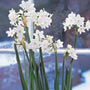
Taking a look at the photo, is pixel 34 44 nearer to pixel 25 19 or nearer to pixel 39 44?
pixel 39 44

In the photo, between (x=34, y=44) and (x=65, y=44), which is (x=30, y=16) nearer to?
(x=34, y=44)

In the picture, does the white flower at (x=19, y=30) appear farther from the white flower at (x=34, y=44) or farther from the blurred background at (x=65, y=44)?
the blurred background at (x=65, y=44)

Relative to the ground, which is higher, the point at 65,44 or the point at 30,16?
the point at 30,16

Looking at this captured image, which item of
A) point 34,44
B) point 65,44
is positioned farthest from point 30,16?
point 65,44

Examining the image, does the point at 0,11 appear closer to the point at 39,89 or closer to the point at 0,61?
the point at 0,61

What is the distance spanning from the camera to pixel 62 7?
192cm

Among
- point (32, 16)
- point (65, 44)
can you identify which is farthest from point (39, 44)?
point (65, 44)

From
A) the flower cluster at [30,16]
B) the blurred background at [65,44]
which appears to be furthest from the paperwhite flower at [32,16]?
the blurred background at [65,44]

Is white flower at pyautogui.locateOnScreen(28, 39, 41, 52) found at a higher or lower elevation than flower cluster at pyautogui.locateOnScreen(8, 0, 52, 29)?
lower

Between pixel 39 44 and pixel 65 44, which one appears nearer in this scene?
pixel 39 44

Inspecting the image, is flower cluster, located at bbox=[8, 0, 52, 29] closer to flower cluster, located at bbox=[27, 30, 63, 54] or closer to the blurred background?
flower cluster, located at bbox=[27, 30, 63, 54]

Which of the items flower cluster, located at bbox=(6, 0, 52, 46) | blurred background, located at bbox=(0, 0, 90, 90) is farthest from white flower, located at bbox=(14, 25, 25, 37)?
blurred background, located at bbox=(0, 0, 90, 90)

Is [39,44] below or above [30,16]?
below

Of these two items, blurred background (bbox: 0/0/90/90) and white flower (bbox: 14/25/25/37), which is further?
blurred background (bbox: 0/0/90/90)
